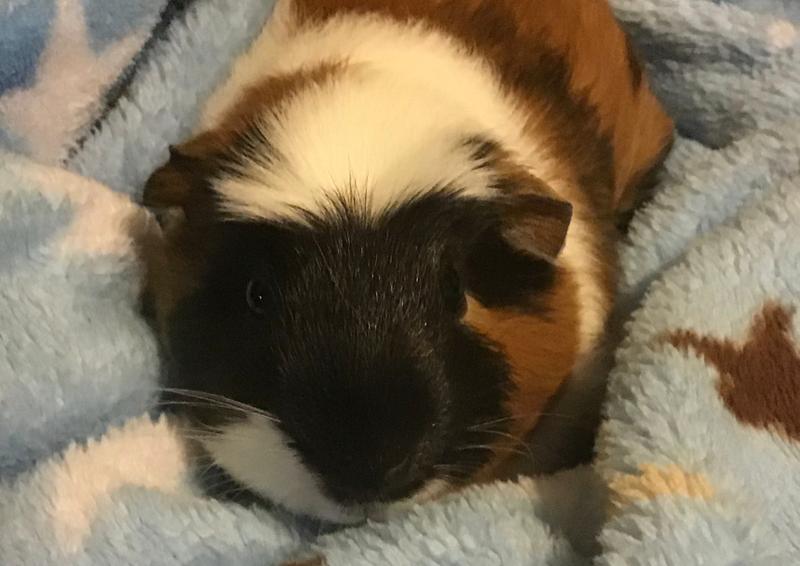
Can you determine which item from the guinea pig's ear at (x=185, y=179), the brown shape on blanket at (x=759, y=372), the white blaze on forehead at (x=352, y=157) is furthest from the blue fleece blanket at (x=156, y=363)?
the white blaze on forehead at (x=352, y=157)

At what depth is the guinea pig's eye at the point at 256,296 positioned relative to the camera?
2.94 feet

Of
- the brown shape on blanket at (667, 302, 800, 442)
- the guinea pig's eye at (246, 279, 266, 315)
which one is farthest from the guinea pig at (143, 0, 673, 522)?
the brown shape on blanket at (667, 302, 800, 442)

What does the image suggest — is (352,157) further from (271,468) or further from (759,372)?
(759,372)

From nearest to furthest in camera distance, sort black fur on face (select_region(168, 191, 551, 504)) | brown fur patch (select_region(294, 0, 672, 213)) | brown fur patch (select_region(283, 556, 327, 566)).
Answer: black fur on face (select_region(168, 191, 551, 504))
brown fur patch (select_region(283, 556, 327, 566))
brown fur patch (select_region(294, 0, 672, 213))

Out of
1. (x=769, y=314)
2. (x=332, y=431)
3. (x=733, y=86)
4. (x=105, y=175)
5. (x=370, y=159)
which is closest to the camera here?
(x=332, y=431)

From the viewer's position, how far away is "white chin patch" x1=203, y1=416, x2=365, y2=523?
0.87 meters

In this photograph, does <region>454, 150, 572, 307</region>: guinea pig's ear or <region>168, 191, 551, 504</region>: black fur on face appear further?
<region>454, 150, 572, 307</region>: guinea pig's ear

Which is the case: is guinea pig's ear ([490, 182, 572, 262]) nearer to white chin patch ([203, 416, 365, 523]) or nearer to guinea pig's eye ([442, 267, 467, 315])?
guinea pig's eye ([442, 267, 467, 315])

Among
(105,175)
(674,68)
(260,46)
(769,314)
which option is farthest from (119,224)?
(674,68)

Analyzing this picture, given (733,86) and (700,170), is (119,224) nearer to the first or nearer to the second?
(700,170)

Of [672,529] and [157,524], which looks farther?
[157,524]

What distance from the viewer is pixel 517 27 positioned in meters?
1.21

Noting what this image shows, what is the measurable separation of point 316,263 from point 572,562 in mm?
340

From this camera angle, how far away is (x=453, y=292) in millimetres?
916
